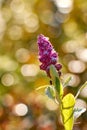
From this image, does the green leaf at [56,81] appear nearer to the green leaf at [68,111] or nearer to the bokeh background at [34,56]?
the green leaf at [68,111]

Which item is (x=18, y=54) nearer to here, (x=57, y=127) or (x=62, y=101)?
(x=57, y=127)

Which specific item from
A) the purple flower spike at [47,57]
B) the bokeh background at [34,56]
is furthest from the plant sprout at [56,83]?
the bokeh background at [34,56]

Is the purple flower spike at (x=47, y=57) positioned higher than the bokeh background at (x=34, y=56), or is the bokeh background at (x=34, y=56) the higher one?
the purple flower spike at (x=47, y=57)

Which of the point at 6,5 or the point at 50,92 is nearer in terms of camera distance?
the point at 50,92

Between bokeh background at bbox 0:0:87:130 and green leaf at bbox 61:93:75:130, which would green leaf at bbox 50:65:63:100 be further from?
bokeh background at bbox 0:0:87:130

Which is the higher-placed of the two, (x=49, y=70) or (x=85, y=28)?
(x=49, y=70)

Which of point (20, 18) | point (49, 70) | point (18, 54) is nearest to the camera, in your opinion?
point (49, 70)

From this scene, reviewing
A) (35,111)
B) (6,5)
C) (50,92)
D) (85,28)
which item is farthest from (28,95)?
(50,92)
